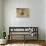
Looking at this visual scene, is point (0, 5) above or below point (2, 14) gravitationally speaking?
above

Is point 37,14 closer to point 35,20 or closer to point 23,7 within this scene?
point 35,20

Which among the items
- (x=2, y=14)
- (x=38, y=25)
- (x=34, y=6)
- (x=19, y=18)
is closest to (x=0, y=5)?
(x=2, y=14)

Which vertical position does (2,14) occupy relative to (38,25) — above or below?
above

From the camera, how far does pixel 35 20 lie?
3.24 meters

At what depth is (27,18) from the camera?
323 centimetres

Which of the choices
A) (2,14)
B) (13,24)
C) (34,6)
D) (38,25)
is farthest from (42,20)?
(2,14)

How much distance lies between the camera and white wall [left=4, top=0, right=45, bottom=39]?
10.5ft

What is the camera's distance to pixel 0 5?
10.5 ft

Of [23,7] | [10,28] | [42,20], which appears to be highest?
[23,7]

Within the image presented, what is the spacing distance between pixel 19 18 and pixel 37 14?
50 cm

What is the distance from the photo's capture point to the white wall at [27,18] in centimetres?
321

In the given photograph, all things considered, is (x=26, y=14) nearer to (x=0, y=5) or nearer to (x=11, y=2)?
(x=11, y=2)

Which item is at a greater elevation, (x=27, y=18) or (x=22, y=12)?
(x=22, y=12)

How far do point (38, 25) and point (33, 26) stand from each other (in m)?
0.14
